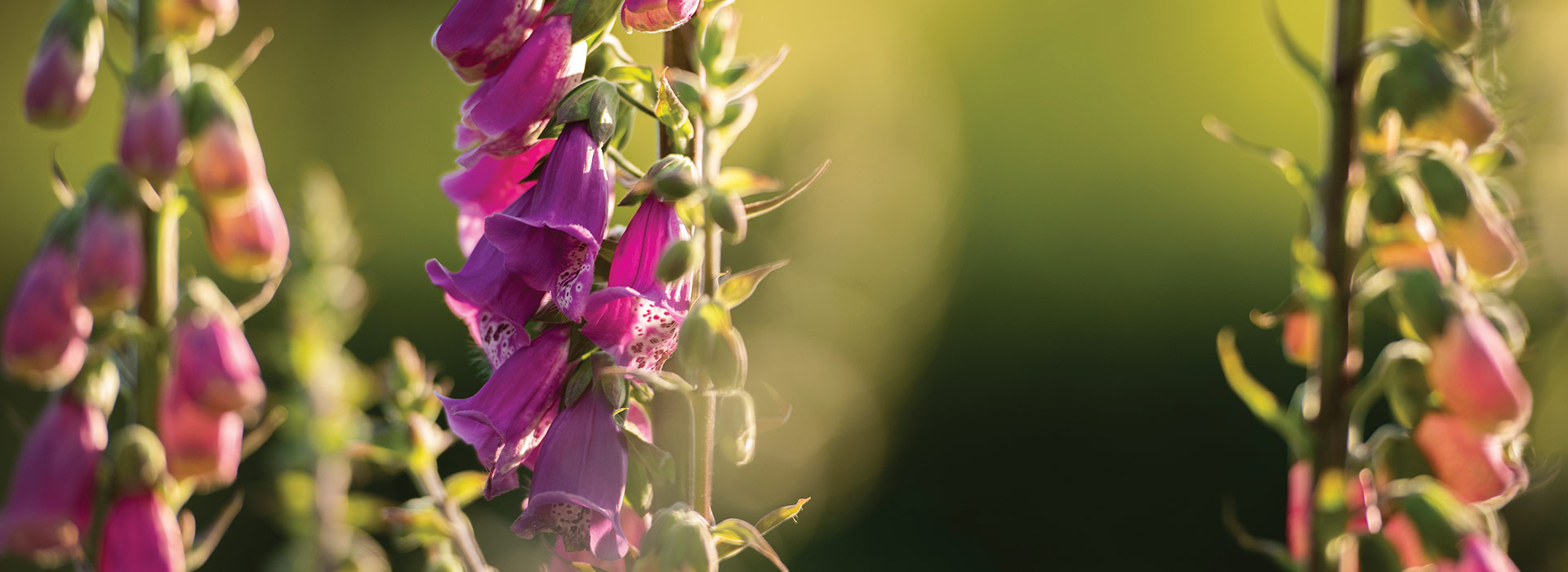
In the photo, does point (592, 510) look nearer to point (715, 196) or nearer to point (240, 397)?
point (715, 196)

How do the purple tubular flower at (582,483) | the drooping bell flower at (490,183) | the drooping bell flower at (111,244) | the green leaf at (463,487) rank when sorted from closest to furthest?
the purple tubular flower at (582,483)
the drooping bell flower at (490,183)
the green leaf at (463,487)
the drooping bell flower at (111,244)

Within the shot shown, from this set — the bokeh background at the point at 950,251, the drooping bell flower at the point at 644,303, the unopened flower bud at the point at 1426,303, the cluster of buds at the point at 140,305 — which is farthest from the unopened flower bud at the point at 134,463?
the bokeh background at the point at 950,251

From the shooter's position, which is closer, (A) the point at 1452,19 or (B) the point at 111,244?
(A) the point at 1452,19

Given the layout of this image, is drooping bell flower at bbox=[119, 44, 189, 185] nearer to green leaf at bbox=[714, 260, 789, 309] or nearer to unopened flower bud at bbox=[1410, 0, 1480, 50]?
green leaf at bbox=[714, 260, 789, 309]

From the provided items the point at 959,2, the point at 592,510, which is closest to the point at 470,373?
the point at 959,2

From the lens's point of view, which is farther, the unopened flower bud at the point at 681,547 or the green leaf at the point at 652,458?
the green leaf at the point at 652,458

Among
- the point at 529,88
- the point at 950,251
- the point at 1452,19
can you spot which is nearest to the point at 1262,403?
the point at 1452,19

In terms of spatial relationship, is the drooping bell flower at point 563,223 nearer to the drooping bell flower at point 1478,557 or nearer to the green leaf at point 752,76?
the green leaf at point 752,76

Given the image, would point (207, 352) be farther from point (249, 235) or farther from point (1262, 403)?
point (1262, 403)

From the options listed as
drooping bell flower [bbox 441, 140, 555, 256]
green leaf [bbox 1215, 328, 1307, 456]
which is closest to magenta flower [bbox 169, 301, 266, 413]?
drooping bell flower [bbox 441, 140, 555, 256]
